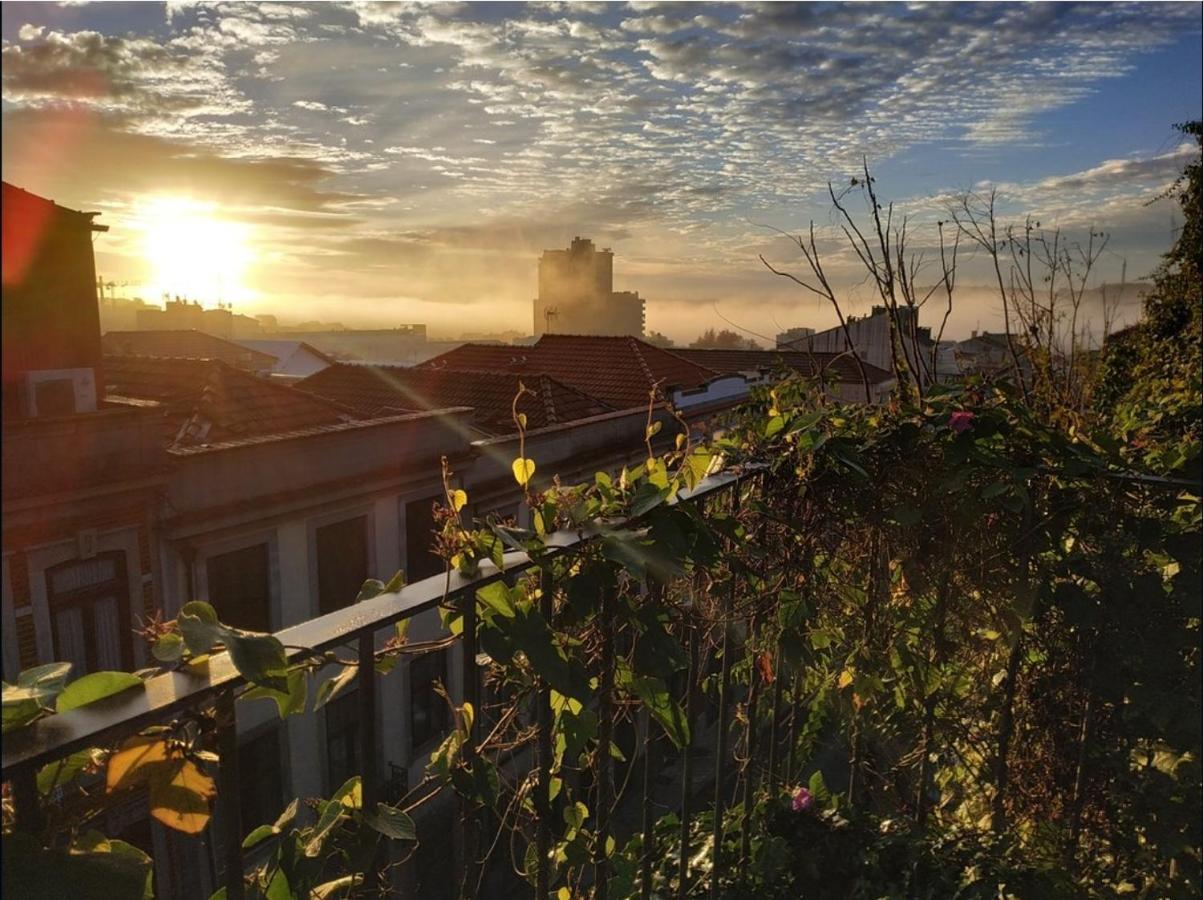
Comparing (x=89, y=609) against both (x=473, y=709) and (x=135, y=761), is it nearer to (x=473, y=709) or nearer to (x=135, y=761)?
(x=473, y=709)

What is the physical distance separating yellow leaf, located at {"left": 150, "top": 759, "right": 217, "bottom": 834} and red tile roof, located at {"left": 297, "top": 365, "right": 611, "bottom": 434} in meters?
13.1

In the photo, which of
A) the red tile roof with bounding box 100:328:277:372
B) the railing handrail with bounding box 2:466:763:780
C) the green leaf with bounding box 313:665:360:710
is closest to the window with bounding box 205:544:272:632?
the green leaf with bounding box 313:665:360:710

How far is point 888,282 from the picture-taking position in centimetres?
316

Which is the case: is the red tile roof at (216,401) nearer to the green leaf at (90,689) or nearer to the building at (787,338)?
the building at (787,338)

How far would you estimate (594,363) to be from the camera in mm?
20750

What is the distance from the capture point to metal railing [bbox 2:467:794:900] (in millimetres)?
831

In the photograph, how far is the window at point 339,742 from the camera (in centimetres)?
1116

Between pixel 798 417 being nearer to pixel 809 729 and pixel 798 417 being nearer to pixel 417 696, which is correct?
pixel 809 729

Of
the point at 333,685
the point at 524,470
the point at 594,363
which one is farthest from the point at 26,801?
the point at 594,363

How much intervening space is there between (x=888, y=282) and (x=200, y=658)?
283 cm

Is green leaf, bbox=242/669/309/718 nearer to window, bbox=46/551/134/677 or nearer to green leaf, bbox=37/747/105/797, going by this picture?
green leaf, bbox=37/747/105/797


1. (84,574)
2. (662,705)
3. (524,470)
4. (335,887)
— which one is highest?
(524,470)

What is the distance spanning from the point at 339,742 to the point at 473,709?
11.0m

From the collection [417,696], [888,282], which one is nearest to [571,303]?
[417,696]
